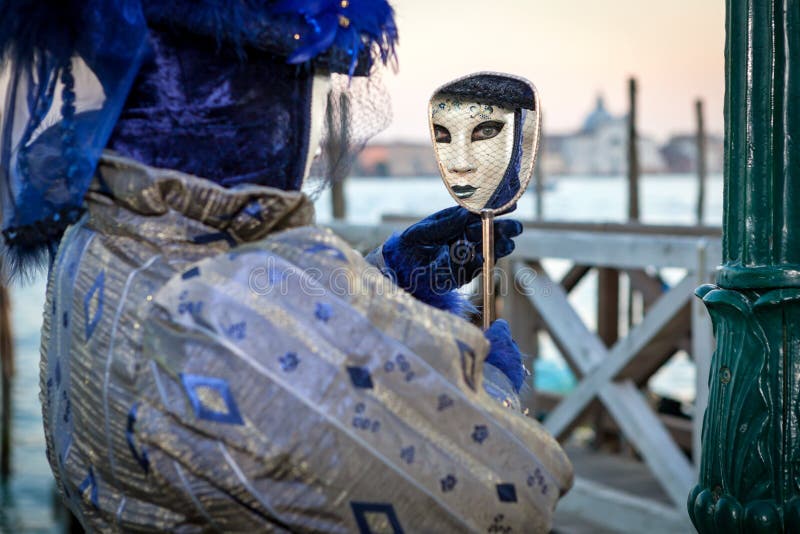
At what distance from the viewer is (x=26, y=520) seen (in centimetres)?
805

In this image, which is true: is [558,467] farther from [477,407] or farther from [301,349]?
[301,349]

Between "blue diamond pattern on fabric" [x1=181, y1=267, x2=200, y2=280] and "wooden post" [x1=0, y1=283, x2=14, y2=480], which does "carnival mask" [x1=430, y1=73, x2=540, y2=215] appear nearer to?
"blue diamond pattern on fabric" [x1=181, y1=267, x2=200, y2=280]

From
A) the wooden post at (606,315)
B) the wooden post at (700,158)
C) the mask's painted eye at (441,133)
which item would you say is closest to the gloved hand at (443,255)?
the mask's painted eye at (441,133)

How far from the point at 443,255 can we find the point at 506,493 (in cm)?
56

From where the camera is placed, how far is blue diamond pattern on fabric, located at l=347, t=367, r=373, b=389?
4.37 ft

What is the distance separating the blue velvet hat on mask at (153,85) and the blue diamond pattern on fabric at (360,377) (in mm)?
A: 325

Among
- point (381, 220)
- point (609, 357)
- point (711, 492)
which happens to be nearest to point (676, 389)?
point (381, 220)

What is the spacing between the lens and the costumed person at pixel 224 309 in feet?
4.33

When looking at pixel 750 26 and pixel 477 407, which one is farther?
pixel 750 26

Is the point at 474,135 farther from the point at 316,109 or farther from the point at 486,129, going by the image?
the point at 316,109

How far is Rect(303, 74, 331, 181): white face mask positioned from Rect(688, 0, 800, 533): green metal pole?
3.10ft

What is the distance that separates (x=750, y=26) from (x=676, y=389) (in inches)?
531

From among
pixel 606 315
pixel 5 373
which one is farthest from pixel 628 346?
pixel 5 373

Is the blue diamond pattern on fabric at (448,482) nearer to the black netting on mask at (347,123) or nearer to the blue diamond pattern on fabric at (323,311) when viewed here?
the blue diamond pattern on fabric at (323,311)
